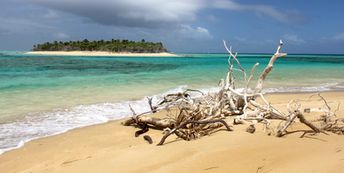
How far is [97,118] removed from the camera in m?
8.66

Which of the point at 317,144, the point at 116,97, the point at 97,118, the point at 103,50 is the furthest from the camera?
the point at 103,50

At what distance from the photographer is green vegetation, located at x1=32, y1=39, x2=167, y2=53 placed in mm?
94625

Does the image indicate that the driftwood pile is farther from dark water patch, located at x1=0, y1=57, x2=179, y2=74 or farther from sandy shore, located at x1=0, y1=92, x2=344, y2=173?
dark water patch, located at x1=0, y1=57, x2=179, y2=74

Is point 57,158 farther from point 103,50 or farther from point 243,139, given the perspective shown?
point 103,50

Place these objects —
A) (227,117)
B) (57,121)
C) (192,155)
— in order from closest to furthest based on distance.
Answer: (192,155) → (227,117) → (57,121)

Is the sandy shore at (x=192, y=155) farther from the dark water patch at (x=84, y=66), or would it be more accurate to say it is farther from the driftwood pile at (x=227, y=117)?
the dark water patch at (x=84, y=66)

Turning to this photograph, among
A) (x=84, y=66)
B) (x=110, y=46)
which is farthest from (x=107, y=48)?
(x=84, y=66)

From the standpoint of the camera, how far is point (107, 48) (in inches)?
3725

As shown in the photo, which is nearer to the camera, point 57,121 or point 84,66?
point 57,121

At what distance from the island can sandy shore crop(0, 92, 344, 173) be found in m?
87.1

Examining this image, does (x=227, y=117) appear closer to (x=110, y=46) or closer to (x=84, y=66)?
(x=84, y=66)

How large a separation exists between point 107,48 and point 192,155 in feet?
303

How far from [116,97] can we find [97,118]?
366 cm

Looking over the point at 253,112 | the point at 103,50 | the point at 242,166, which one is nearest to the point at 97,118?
the point at 253,112
